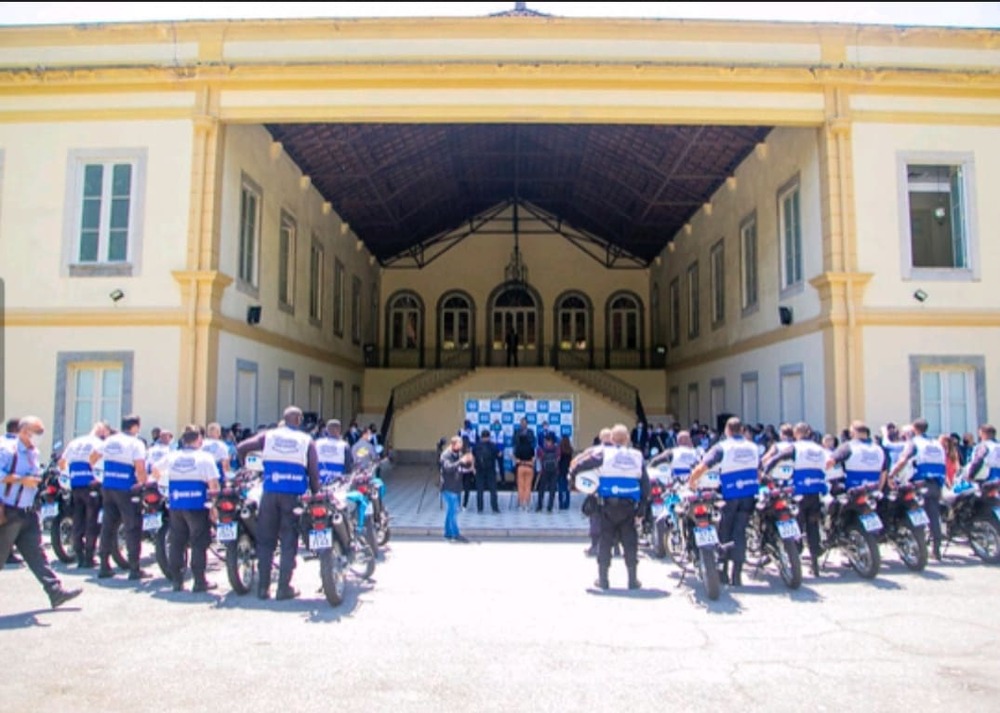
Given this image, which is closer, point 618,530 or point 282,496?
point 282,496

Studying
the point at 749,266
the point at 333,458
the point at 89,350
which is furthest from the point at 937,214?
the point at 89,350

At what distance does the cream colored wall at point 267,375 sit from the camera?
1423cm

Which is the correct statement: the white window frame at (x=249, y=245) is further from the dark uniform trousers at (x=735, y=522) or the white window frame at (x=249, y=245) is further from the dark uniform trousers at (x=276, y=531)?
the dark uniform trousers at (x=735, y=522)

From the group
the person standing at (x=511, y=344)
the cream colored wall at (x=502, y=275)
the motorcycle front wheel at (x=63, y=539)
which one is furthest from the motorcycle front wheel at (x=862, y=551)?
the cream colored wall at (x=502, y=275)

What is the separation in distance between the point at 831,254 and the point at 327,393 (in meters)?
14.8

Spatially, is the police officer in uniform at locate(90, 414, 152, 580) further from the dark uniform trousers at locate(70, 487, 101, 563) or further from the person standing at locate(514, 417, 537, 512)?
the person standing at locate(514, 417, 537, 512)

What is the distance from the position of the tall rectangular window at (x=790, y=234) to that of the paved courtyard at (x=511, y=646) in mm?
8328

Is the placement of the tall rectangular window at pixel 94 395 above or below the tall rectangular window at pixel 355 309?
below

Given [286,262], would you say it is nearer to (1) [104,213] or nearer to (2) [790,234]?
(1) [104,213]

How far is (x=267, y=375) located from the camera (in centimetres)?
1697

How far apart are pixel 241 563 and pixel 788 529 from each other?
5496 mm

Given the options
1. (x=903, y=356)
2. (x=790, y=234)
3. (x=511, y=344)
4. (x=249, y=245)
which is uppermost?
(x=790, y=234)

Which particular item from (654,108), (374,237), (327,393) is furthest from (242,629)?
(374,237)

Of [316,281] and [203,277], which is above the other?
[316,281]
